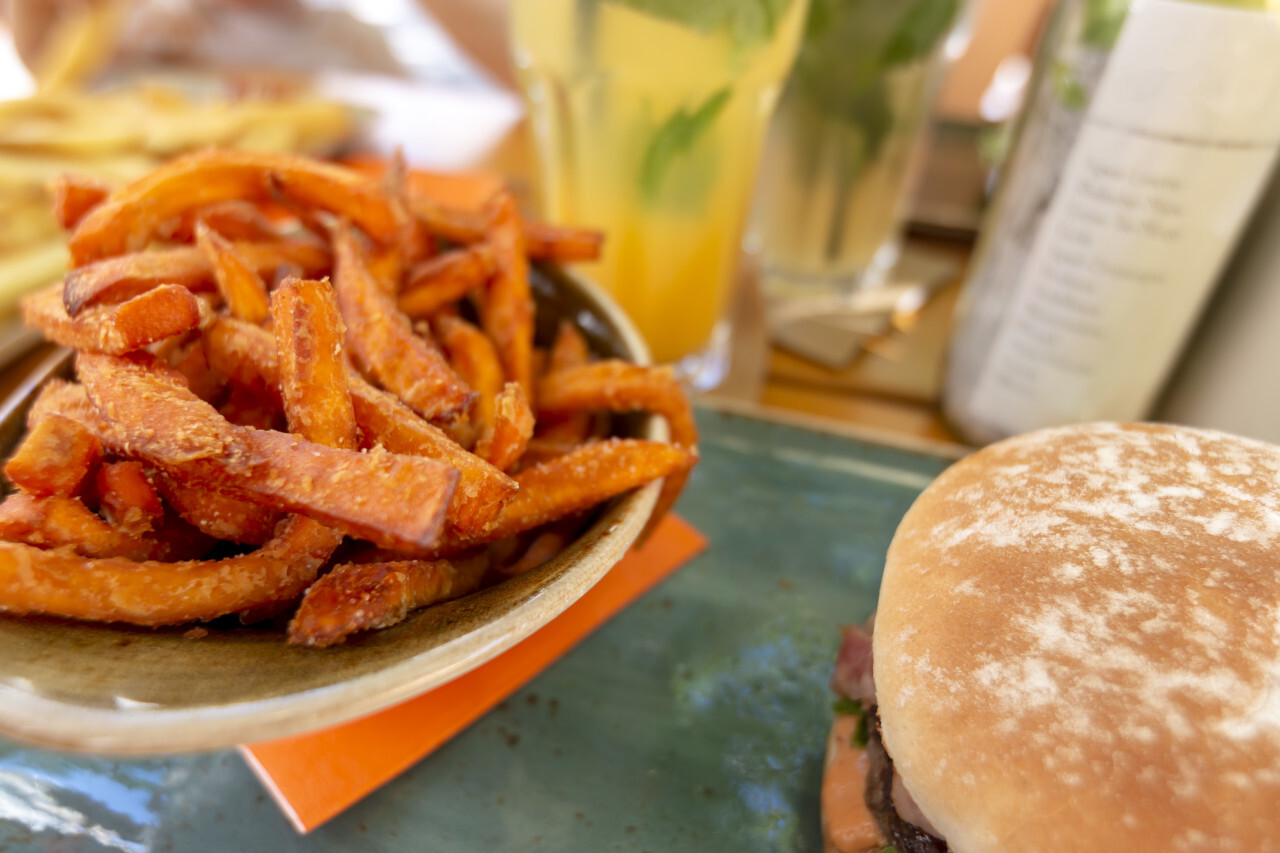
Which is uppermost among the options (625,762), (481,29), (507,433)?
(481,29)

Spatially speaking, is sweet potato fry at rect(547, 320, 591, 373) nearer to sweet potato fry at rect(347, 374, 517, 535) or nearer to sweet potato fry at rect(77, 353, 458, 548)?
sweet potato fry at rect(347, 374, 517, 535)

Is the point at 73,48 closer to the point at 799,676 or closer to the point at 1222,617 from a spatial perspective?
the point at 799,676

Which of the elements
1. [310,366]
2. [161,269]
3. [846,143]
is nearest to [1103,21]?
[846,143]

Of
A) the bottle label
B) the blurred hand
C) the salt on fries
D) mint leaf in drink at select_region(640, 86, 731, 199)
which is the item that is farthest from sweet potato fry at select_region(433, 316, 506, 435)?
the blurred hand

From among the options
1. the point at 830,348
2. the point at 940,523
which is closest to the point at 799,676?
the point at 940,523

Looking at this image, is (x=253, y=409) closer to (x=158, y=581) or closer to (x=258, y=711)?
(x=158, y=581)

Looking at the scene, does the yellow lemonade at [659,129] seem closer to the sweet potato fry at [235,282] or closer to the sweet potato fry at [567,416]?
the sweet potato fry at [567,416]

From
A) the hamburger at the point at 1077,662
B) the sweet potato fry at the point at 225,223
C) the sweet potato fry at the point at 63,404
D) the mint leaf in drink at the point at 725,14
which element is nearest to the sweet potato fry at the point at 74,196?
the sweet potato fry at the point at 225,223
